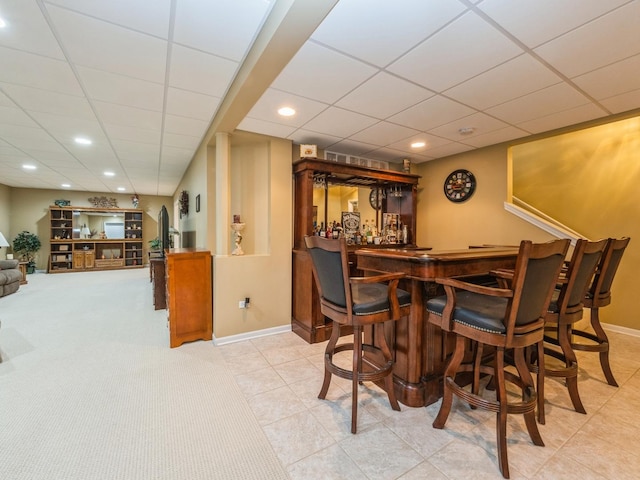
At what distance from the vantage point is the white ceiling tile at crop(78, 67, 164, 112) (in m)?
2.11

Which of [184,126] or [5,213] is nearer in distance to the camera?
[184,126]

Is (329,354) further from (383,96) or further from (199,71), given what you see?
(199,71)

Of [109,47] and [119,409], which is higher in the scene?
[109,47]

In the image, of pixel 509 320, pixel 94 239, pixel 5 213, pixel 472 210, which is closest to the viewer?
pixel 509 320

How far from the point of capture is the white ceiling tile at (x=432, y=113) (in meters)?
2.48

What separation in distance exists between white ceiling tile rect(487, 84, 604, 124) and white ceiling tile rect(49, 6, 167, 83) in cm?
285

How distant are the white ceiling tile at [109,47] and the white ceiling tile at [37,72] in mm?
213

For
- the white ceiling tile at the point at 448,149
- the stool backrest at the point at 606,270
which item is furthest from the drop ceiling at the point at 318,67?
the stool backrest at the point at 606,270

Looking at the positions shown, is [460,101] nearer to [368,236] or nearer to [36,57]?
[368,236]

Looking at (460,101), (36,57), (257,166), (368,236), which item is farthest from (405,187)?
(36,57)

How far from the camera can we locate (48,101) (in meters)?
2.52

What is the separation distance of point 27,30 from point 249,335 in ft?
9.77

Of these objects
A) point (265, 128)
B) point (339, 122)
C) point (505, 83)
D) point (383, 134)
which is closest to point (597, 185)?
point (505, 83)

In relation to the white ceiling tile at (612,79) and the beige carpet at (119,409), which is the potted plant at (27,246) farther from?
the white ceiling tile at (612,79)
